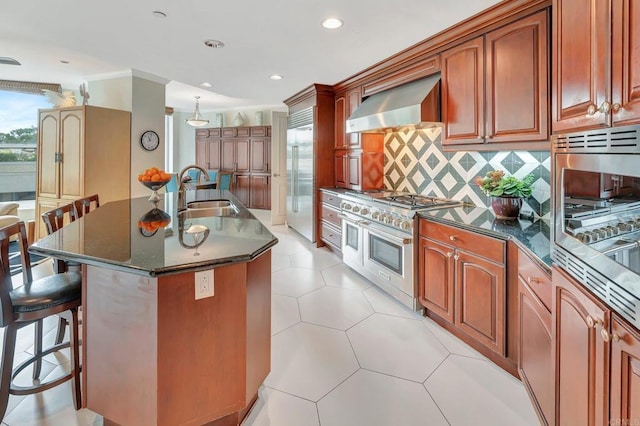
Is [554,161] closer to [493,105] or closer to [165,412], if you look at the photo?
[493,105]

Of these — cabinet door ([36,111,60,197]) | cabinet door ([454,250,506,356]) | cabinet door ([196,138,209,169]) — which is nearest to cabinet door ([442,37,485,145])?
cabinet door ([454,250,506,356])

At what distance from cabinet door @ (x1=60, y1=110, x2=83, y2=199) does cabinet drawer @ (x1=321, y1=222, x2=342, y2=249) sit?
363cm

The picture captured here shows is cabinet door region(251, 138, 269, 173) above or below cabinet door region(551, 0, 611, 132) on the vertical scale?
above

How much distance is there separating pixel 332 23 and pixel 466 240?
6.49 ft

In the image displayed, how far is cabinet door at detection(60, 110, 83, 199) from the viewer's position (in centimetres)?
484

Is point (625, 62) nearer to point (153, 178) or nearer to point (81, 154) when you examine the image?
point (153, 178)

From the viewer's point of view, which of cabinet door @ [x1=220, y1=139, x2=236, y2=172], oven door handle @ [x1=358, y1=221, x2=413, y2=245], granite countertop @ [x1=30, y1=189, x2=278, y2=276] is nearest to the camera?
granite countertop @ [x1=30, y1=189, x2=278, y2=276]

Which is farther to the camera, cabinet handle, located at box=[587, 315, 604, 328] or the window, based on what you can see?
the window

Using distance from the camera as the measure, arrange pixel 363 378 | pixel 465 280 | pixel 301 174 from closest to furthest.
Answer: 1. pixel 363 378
2. pixel 465 280
3. pixel 301 174

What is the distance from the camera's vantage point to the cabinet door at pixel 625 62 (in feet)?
3.15

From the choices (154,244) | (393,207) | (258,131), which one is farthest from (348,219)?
(258,131)

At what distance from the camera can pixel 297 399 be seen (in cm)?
182

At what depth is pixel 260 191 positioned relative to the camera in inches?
344

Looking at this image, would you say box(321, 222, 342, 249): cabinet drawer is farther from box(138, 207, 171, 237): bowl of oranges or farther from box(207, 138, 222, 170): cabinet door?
box(207, 138, 222, 170): cabinet door
